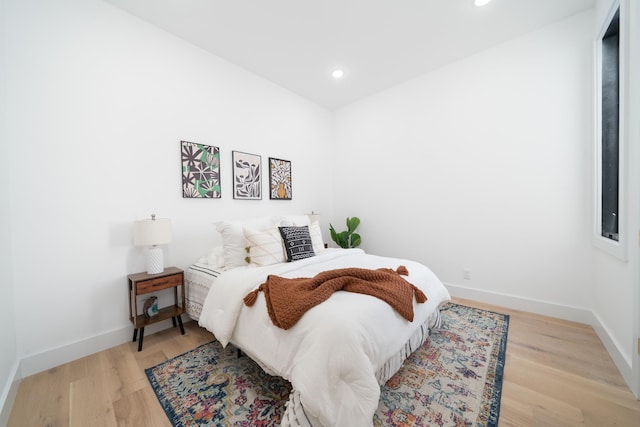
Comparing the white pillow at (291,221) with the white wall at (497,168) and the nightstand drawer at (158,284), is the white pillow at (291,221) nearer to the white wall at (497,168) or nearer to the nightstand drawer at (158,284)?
the nightstand drawer at (158,284)

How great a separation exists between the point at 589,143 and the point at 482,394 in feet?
8.11

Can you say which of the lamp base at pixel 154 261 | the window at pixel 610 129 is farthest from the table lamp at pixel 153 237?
the window at pixel 610 129

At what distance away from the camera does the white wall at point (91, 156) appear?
68.4 inches

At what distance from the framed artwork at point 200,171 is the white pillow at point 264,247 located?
2.40 ft

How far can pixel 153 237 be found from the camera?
2.04m

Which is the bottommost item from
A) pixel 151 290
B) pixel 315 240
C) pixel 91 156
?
pixel 151 290

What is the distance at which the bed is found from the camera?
3.68ft

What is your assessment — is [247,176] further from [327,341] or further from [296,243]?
[327,341]

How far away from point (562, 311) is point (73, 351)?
439cm

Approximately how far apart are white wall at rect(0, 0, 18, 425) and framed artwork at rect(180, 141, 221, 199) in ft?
3.70

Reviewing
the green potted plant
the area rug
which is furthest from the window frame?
the green potted plant

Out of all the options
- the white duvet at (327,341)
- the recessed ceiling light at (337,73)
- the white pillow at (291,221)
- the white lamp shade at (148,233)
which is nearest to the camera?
the white duvet at (327,341)

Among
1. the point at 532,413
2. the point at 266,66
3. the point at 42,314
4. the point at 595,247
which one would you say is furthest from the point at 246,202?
the point at 595,247

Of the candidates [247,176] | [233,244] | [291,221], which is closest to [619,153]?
[291,221]
